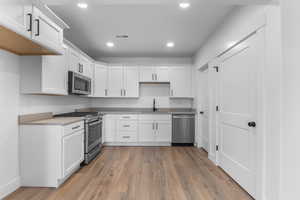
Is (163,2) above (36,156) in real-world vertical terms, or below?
above

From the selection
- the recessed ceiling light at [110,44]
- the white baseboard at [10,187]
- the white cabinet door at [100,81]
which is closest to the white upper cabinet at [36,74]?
the white baseboard at [10,187]

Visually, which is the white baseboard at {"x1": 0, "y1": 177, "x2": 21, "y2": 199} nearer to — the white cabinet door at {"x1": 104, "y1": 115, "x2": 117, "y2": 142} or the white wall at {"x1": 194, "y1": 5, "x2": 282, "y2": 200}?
the white cabinet door at {"x1": 104, "y1": 115, "x2": 117, "y2": 142}

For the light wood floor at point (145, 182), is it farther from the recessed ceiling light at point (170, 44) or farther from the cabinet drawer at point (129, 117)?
the recessed ceiling light at point (170, 44)

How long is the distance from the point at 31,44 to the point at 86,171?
2137 millimetres

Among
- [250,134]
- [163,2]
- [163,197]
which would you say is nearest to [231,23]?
[163,2]

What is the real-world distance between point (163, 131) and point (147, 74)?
1.69 m

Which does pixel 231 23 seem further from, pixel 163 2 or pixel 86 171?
pixel 86 171

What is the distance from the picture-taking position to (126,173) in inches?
118

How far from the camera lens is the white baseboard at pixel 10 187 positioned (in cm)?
221

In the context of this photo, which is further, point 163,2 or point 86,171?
point 86,171

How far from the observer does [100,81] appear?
508cm

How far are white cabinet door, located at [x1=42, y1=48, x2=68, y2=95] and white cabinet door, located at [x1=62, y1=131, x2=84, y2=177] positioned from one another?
0.77 meters

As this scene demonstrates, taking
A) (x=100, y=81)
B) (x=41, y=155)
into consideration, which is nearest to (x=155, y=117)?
(x=100, y=81)

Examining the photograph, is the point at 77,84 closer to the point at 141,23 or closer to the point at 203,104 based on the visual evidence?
the point at 141,23
